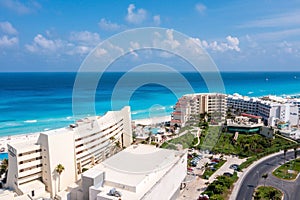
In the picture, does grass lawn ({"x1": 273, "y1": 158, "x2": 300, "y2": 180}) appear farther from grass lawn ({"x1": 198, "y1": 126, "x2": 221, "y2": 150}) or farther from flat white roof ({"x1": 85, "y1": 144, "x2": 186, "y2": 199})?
flat white roof ({"x1": 85, "y1": 144, "x2": 186, "y2": 199})

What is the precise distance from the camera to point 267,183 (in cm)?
1798

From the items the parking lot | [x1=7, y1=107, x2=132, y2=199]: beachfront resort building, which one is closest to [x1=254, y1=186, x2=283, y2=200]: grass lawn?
the parking lot

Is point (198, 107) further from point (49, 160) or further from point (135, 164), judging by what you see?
point (49, 160)

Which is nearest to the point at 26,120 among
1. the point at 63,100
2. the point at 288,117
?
the point at 63,100

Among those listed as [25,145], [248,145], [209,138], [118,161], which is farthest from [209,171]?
[25,145]

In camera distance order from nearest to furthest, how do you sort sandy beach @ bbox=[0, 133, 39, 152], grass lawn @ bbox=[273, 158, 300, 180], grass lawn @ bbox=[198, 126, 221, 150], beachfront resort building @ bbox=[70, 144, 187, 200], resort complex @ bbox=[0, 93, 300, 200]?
beachfront resort building @ bbox=[70, 144, 187, 200] → resort complex @ bbox=[0, 93, 300, 200] → grass lawn @ bbox=[273, 158, 300, 180] → grass lawn @ bbox=[198, 126, 221, 150] → sandy beach @ bbox=[0, 133, 39, 152]

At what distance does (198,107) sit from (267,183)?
786 inches

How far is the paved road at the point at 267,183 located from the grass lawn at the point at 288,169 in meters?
0.43

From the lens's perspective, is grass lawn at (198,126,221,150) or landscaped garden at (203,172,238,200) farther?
grass lawn at (198,126,221,150)

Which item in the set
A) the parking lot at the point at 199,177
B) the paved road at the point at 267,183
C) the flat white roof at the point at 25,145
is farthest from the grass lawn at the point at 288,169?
the flat white roof at the point at 25,145

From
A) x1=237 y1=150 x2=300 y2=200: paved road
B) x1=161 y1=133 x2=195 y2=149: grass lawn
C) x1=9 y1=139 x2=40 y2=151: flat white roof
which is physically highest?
x1=9 y1=139 x2=40 y2=151: flat white roof

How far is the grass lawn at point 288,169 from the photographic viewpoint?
1898 cm

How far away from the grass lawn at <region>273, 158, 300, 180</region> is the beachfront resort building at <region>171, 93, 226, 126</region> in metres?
14.6

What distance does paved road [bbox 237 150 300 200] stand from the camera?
1618 centimetres
